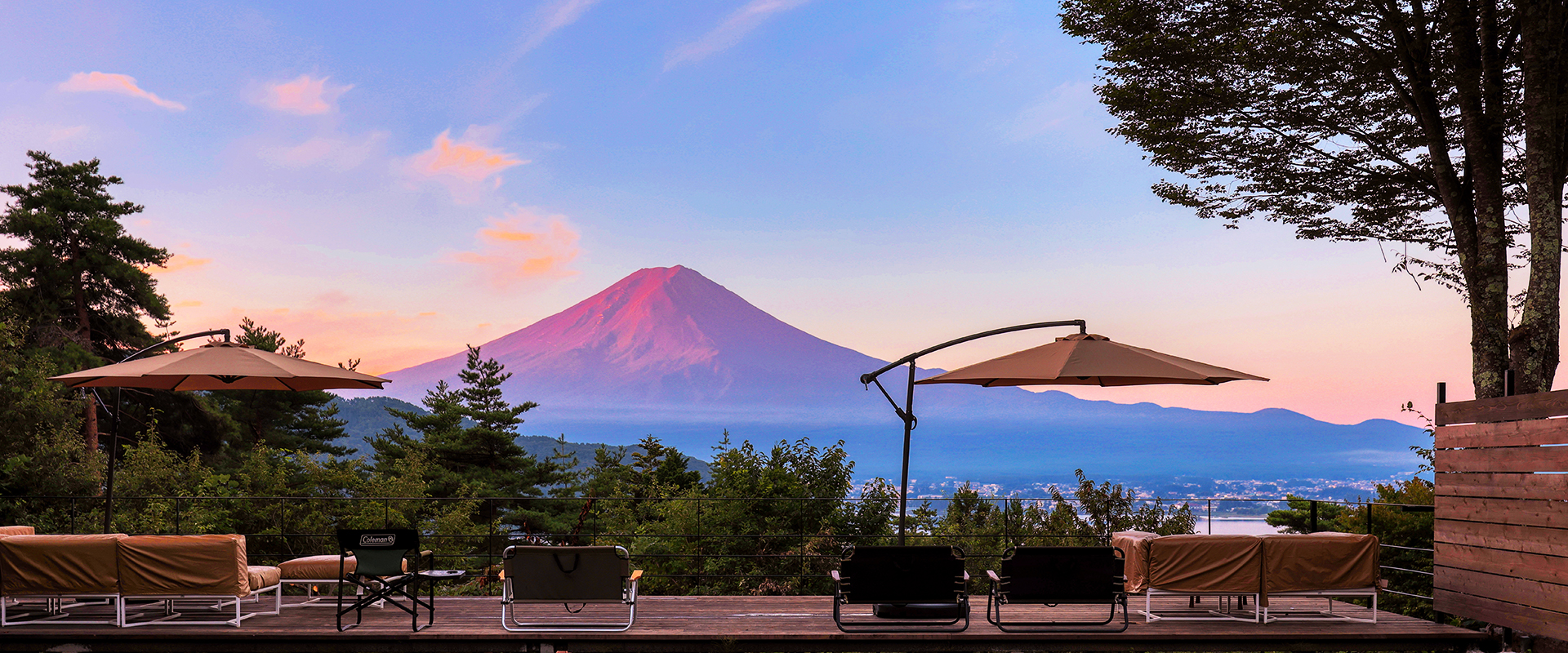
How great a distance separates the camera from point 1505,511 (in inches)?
255

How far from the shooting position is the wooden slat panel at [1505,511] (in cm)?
600

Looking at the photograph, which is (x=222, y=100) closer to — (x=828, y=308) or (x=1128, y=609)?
(x=828, y=308)

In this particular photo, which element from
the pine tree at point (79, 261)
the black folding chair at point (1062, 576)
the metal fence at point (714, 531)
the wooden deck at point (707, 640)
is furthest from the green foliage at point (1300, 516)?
the pine tree at point (79, 261)

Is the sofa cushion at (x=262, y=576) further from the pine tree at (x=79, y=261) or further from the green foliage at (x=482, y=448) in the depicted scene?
the green foliage at (x=482, y=448)

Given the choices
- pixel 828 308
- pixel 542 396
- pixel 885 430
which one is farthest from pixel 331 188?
pixel 885 430

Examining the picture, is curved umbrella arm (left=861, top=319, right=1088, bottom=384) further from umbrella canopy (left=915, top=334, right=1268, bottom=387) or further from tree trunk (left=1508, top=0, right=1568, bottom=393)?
tree trunk (left=1508, top=0, right=1568, bottom=393)

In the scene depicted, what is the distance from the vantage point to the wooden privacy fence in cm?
602

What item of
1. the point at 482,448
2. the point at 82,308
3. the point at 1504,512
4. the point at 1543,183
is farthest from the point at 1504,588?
the point at 482,448

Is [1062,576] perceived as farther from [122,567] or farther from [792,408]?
[792,408]

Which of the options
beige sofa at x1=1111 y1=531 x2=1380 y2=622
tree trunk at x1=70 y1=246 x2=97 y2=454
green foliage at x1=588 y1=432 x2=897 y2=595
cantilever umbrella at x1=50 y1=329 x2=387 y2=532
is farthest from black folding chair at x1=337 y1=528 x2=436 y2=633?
tree trunk at x1=70 y1=246 x2=97 y2=454

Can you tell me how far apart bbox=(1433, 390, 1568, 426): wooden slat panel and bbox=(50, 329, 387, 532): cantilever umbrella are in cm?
859

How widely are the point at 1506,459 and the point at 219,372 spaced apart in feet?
30.8

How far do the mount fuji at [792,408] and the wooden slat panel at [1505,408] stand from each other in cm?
6104

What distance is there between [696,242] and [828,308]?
A: 1200 centimetres
